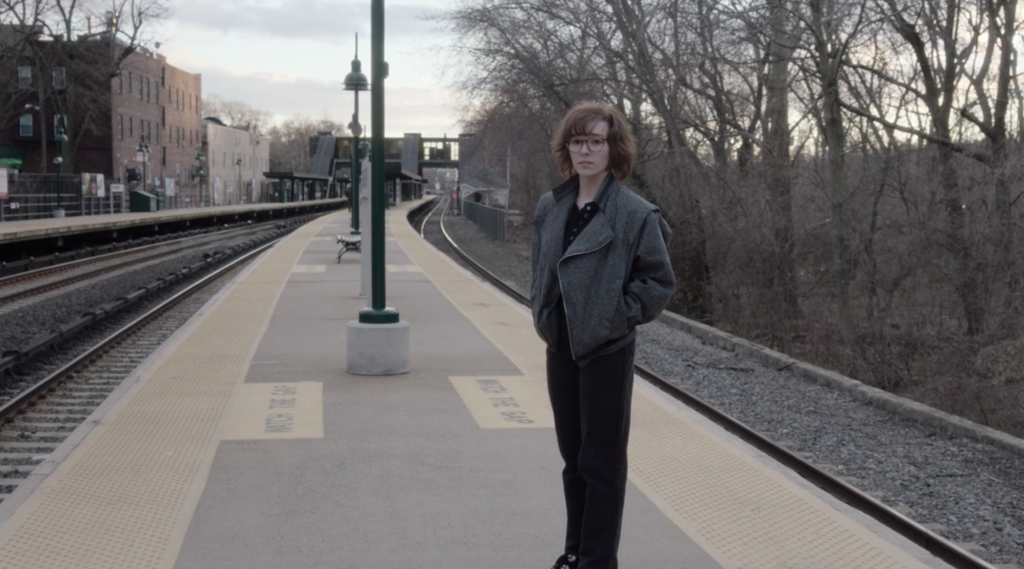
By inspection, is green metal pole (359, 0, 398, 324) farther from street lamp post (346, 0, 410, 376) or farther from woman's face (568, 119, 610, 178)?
woman's face (568, 119, 610, 178)

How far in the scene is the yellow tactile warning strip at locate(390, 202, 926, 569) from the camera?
16.7 feet

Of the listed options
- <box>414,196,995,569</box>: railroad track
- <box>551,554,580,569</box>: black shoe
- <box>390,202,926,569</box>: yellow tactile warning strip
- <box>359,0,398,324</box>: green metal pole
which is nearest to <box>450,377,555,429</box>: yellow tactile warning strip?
<box>390,202,926,569</box>: yellow tactile warning strip

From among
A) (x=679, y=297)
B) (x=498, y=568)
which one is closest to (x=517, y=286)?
(x=679, y=297)

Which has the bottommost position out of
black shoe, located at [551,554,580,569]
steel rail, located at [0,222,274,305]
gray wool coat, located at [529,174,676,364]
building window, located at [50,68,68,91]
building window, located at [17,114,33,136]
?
steel rail, located at [0,222,274,305]

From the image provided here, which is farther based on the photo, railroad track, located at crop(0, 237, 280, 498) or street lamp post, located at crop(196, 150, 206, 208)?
street lamp post, located at crop(196, 150, 206, 208)

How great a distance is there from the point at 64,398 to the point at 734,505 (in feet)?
20.9

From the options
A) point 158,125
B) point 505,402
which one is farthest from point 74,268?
point 158,125

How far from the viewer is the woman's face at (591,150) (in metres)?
4.19

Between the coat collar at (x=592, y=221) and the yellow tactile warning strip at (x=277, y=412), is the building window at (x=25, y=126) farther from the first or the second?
the coat collar at (x=592, y=221)

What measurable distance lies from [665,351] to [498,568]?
9.02m

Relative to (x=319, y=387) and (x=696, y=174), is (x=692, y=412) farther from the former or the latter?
(x=696, y=174)

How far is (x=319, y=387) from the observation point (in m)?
9.20

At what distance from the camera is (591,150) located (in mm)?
4191

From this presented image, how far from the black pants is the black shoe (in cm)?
10
